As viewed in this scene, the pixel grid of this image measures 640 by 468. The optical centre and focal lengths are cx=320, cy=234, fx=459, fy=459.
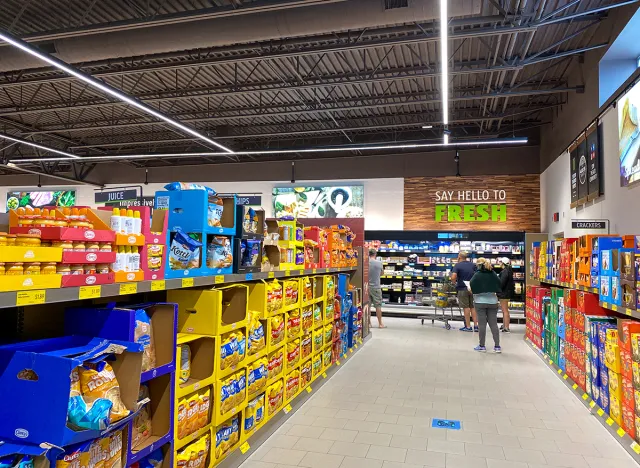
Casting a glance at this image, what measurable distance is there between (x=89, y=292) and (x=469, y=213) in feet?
42.2

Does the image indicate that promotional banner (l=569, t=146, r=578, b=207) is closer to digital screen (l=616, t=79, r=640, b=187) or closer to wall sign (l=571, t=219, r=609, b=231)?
wall sign (l=571, t=219, r=609, b=231)

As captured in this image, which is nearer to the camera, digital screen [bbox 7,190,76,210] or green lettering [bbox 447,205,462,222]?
green lettering [bbox 447,205,462,222]

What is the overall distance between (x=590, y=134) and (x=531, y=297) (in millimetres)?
2966

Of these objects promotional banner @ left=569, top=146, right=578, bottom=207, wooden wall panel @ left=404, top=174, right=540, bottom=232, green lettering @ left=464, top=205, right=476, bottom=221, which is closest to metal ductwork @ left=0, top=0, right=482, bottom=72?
promotional banner @ left=569, top=146, right=578, bottom=207

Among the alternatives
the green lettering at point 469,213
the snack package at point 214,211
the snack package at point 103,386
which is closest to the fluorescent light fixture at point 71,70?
the snack package at point 214,211

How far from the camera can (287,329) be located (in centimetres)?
450

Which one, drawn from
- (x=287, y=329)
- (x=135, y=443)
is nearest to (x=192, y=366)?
(x=135, y=443)

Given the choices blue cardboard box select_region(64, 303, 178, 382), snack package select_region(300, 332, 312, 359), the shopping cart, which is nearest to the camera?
blue cardboard box select_region(64, 303, 178, 382)

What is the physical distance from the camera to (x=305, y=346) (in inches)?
200

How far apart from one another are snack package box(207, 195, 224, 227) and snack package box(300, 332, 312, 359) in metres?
2.09

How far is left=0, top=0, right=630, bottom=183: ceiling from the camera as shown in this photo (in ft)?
21.6

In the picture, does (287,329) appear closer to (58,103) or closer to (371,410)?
(371,410)

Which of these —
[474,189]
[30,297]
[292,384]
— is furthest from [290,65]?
[30,297]

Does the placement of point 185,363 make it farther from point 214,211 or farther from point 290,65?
point 290,65
